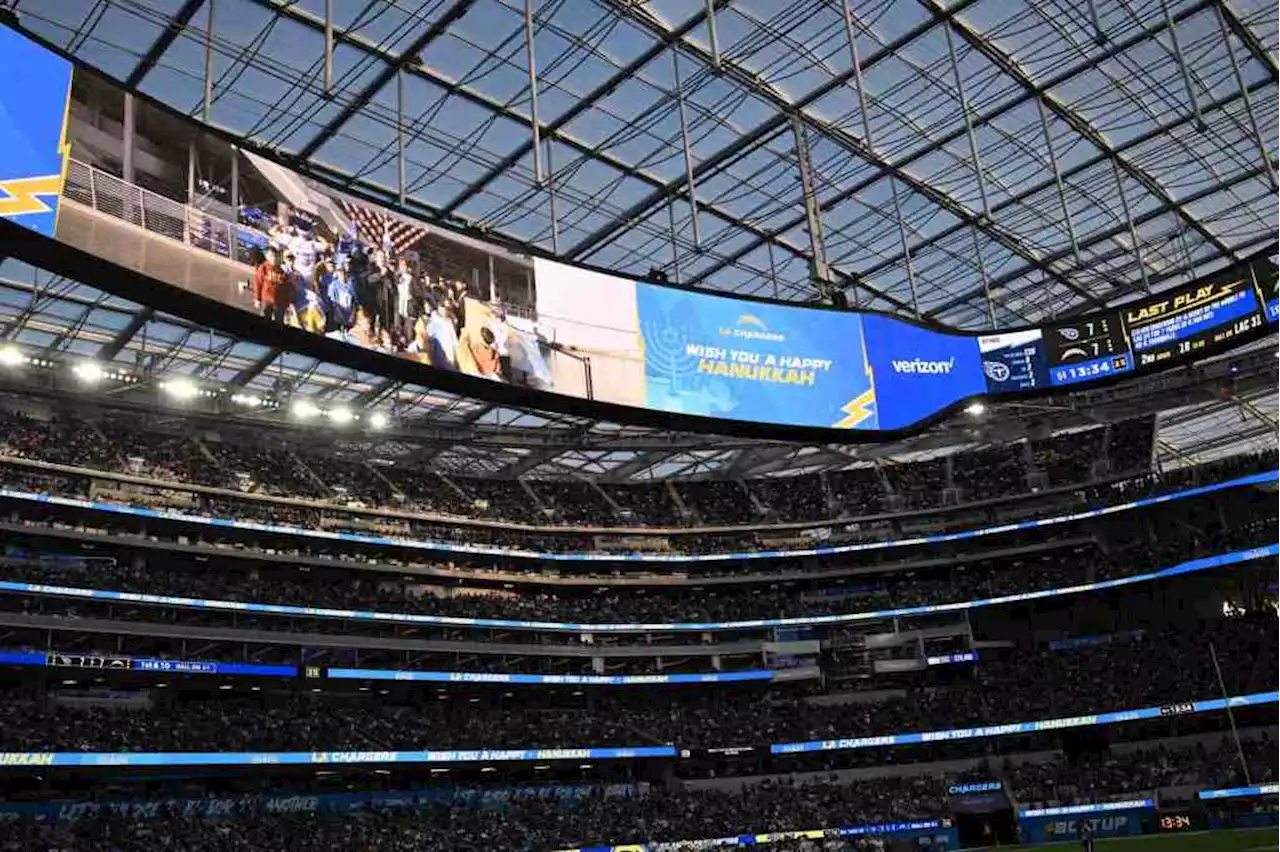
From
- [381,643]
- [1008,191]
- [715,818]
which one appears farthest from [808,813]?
[1008,191]

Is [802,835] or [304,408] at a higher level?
[304,408]

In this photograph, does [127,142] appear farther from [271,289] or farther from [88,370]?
[88,370]

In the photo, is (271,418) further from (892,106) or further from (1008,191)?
(1008,191)

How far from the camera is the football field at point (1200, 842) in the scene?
29.0m

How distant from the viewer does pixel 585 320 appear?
64.0 ft

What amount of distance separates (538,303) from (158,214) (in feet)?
20.9

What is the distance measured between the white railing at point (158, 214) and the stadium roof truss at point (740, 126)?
11.2 meters

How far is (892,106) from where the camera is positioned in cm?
3712

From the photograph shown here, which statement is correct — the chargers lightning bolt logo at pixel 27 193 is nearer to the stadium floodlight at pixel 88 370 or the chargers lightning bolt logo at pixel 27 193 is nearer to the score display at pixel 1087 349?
the score display at pixel 1087 349

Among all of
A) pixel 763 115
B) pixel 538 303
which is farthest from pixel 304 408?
pixel 538 303

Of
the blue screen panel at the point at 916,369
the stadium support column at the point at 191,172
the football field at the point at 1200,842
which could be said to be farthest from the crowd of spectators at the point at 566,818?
the blue screen panel at the point at 916,369

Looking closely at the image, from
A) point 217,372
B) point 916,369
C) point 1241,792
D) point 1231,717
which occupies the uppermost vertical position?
point 217,372

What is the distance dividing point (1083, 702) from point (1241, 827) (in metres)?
10.2

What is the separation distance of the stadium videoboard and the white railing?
31 mm
